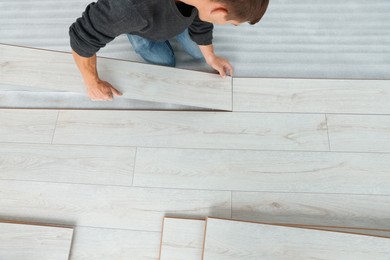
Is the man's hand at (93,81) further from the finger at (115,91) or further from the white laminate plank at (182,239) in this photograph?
the white laminate plank at (182,239)

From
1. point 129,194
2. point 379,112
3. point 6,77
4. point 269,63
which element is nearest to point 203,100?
point 269,63

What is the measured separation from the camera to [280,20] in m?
1.53

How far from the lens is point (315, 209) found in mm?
1157

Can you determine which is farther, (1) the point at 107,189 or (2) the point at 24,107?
(2) the point at 24,107

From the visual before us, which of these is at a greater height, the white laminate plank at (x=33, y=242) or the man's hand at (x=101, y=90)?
the man's hand at (x=101, y=90)

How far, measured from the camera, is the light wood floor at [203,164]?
1.16 m

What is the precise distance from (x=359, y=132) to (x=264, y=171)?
1.48ft

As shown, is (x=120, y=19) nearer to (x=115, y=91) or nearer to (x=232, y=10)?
(x=232, y=10)

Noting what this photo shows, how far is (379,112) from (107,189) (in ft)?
3.96

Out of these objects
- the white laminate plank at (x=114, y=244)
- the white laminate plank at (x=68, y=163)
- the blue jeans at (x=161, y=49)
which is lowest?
the white laminate plank at (x=114, y=244)

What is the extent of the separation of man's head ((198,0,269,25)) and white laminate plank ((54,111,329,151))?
574 millimetres

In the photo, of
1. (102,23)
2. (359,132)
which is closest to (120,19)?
(102,23)

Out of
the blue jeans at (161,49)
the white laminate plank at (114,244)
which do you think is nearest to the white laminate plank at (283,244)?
the white laminate plank at (114,244)

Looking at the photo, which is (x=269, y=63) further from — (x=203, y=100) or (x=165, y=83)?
(x=165, y=83)
